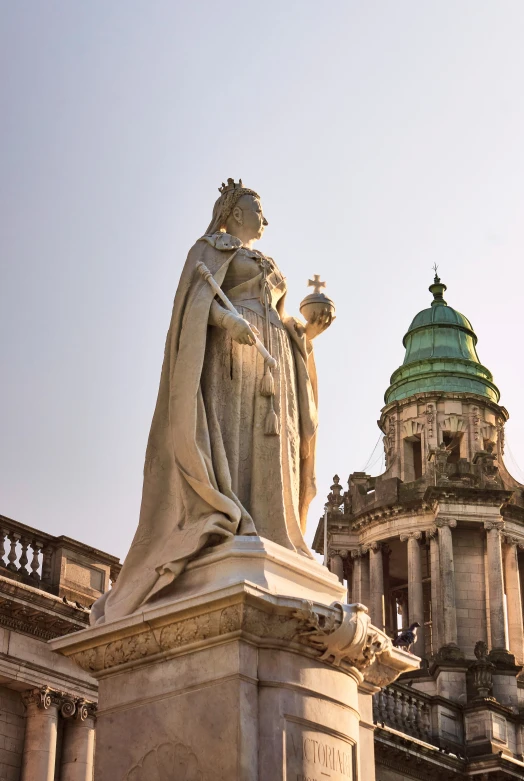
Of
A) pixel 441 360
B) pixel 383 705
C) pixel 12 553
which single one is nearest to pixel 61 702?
pixel 12 553

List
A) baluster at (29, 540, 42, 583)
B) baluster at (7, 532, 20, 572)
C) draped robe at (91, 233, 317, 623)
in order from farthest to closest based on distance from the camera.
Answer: baluster at (29, 540, 42, 583) → baluster at (7, 532, 20, 572) → draped robe at (91, 233, 317, 623)

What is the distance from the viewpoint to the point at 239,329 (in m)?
9.22

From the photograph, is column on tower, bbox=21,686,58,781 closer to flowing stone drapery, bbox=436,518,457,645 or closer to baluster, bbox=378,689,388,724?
baluster, bbox=378,689,388,724

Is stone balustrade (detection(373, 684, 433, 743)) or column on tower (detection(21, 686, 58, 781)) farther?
stone balustrade (detection(373, 684, 433, 743))

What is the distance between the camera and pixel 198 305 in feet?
31.0

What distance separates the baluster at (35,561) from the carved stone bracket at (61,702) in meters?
2.05

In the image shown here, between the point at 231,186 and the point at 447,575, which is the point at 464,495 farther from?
the point at 231,186

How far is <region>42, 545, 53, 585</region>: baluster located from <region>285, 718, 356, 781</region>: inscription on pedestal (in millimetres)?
16827

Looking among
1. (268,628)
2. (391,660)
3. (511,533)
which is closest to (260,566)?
(268,628)

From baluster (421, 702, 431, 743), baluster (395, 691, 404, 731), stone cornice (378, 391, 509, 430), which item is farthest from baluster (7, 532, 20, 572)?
stone cornice (378, 391, 509, 430)

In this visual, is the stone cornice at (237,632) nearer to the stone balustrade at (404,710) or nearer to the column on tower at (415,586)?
the stone balustrade at (404,710)

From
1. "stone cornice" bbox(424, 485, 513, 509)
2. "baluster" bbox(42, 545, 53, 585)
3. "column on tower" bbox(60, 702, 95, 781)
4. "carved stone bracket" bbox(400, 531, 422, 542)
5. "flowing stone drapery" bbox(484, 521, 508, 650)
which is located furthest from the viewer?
"carved stone bracket" bbox(400, 531, 422, 542)

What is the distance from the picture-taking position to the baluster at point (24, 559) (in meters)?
24.5

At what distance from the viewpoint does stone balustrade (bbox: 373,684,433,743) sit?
38.9m
